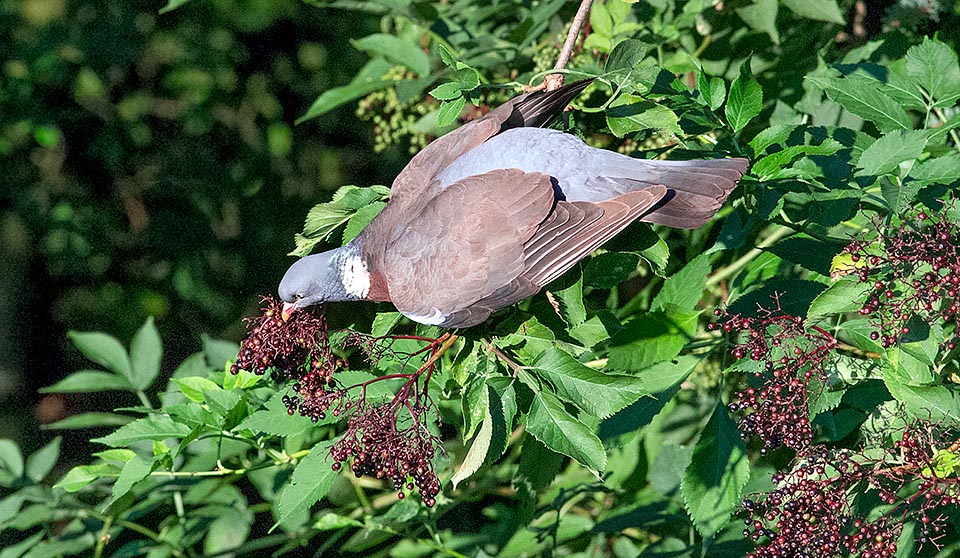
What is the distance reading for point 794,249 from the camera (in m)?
1.86

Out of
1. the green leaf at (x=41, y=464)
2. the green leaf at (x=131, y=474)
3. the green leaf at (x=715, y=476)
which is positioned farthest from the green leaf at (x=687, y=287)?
the green leaf at (x=41, y=464)

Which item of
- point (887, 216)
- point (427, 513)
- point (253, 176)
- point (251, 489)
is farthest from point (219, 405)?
point (253, 176)

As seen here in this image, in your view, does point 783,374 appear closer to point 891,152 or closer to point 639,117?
point 891,152

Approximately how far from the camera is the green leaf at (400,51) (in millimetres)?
2613

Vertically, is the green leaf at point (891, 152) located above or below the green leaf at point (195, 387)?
above

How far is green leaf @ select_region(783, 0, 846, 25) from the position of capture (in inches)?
92.6

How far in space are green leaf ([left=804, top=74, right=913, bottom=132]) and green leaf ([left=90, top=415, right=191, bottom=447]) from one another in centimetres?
139

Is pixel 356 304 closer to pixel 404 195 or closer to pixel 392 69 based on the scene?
pixel 392 69

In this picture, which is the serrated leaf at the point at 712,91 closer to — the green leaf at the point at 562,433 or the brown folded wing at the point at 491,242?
the brown folded wing at the point at 491,242

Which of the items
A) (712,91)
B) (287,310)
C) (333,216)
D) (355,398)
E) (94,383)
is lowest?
(94,383)

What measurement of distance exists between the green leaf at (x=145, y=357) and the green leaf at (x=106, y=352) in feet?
0.07

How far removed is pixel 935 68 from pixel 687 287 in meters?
0.63

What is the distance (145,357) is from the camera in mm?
2613

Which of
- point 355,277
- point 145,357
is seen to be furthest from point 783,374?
point 145,357
